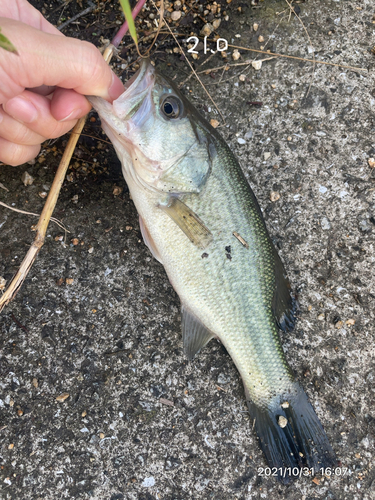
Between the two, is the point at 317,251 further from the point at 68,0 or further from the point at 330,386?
the point at 68,0

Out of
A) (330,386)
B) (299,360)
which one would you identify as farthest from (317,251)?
(330,386)

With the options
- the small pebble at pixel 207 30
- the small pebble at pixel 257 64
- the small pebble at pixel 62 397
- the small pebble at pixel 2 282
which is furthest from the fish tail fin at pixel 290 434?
the small pebble at pixel 207 30

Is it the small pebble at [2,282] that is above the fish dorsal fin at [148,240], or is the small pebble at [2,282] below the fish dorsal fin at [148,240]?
below

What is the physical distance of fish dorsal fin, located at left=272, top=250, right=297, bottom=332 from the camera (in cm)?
222

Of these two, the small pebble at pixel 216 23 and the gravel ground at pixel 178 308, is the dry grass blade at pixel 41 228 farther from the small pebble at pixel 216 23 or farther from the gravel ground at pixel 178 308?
the small pebble at pixel 216 23

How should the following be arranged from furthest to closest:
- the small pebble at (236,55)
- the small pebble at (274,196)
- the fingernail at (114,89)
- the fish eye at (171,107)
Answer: the small pebble at (236,55), the small pebble at (274,196), the fish eye at (171,107), the fingernail at (114,89)

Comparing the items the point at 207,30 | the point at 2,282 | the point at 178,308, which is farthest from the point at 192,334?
the point at 207,30

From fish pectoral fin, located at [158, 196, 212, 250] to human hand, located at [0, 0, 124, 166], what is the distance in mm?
700

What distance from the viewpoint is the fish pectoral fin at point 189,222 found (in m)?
2.08

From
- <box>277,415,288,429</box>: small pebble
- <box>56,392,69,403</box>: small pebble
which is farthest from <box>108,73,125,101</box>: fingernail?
<box>277,415,288,429</box>: small pebble

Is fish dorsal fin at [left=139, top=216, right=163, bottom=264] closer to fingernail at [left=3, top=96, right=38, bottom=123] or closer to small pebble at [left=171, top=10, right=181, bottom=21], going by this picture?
fingernail at [left=3, top=96, right=38, bottom=123]

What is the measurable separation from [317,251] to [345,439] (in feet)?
4.25

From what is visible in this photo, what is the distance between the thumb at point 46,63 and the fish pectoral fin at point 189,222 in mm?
757

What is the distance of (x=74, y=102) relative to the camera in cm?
190
